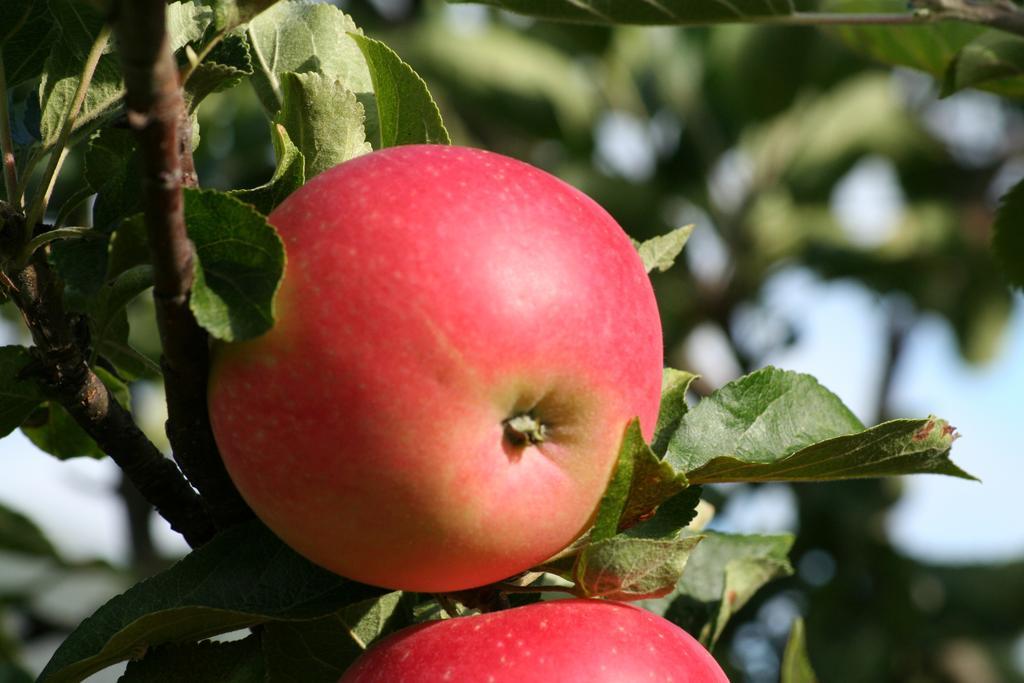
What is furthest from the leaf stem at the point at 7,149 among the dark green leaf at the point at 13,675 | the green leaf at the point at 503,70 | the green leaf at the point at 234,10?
the green leaf at the point at 503,70

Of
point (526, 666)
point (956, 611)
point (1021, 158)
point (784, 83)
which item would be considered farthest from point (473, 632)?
point (1021, 158)

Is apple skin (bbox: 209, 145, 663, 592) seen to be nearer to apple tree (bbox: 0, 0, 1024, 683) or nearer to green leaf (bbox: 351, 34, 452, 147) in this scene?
apple tree (bbox: 0, 0, 1024, 683)

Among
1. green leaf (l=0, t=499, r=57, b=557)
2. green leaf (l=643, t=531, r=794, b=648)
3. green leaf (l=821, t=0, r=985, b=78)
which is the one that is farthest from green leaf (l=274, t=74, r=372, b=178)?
green leaf (l=0, t=499, r=57, b=557)

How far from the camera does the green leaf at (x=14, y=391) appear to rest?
819 millimetres

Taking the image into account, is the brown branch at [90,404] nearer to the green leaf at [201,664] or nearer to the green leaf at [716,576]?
the green leaf at [201,664]

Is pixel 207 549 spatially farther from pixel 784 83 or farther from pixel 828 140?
pixel 828 140

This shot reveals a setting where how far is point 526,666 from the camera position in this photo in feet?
2.31

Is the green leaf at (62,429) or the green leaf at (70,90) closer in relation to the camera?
the green leaf at (70,90)

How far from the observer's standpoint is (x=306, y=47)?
3.03 feet

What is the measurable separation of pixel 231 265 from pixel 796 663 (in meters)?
0.64

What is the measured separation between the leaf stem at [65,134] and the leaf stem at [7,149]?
25mm

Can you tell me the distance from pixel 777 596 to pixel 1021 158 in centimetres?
252

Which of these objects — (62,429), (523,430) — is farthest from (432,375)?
(62,429)

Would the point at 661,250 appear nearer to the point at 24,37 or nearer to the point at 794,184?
the point at 24,37
